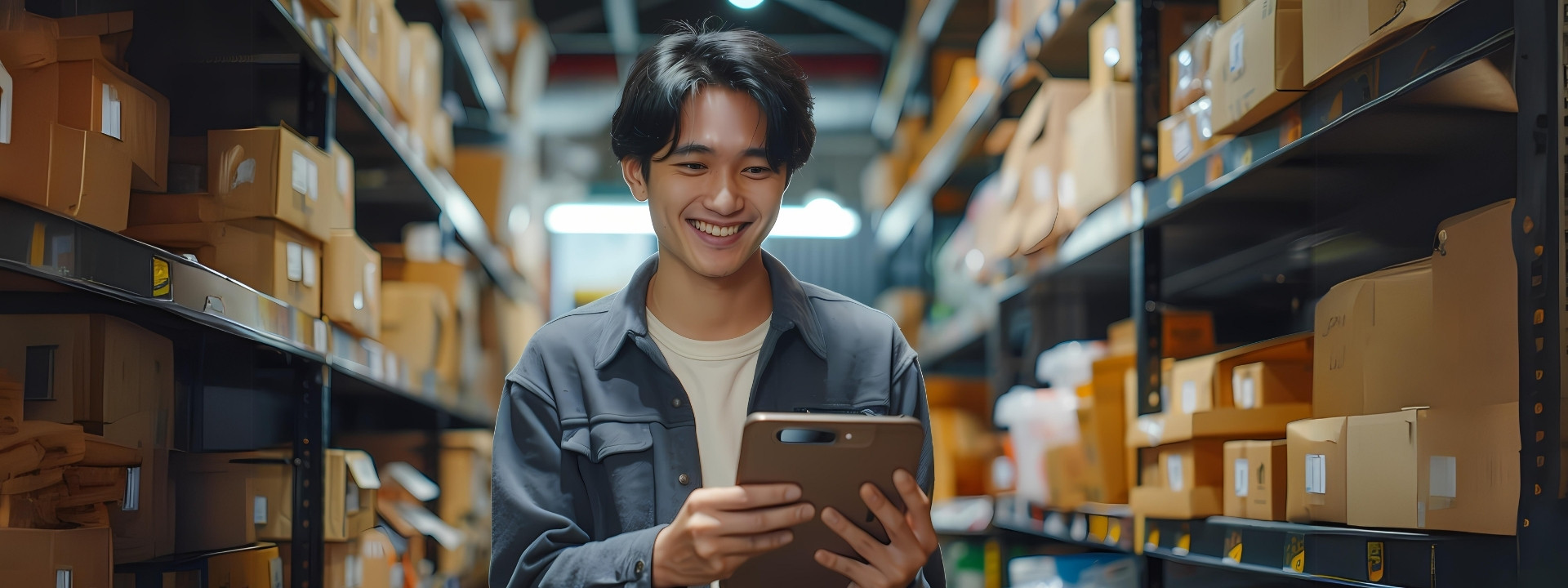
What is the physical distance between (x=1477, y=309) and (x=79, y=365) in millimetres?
1710

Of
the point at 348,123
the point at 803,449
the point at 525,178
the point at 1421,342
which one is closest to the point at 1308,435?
the point at 1421,342

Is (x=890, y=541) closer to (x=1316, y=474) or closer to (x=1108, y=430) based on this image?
(x=1316, y=474)

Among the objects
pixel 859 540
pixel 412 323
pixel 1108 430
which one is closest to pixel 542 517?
pixel 859 540

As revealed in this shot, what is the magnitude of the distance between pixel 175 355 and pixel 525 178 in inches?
141

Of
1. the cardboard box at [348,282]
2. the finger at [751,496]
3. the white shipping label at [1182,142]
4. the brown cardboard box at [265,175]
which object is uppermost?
the white shipping label at [1182,142]

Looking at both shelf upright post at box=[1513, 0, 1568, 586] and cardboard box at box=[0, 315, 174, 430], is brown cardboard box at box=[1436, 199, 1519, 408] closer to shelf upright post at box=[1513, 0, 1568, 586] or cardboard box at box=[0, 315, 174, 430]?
shelf upright post at box=[1513, 0, 1568, 586]

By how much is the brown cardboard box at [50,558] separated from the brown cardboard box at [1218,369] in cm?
169

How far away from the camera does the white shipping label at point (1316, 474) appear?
5.14 ft

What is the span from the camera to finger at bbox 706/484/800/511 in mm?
1217

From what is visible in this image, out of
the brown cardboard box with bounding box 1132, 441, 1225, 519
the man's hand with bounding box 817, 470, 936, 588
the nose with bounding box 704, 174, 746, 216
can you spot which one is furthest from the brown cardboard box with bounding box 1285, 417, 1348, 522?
the nose with bounding box 704, 174, 746, 216

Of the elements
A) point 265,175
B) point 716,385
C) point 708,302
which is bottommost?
point 716,385

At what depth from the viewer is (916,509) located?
127cm

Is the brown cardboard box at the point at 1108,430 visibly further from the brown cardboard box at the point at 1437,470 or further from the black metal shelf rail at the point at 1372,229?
the brown cardboard box at the point at 1437,470

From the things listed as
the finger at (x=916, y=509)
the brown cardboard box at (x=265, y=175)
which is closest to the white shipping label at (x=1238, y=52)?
the finger at (x=916, y=509)
